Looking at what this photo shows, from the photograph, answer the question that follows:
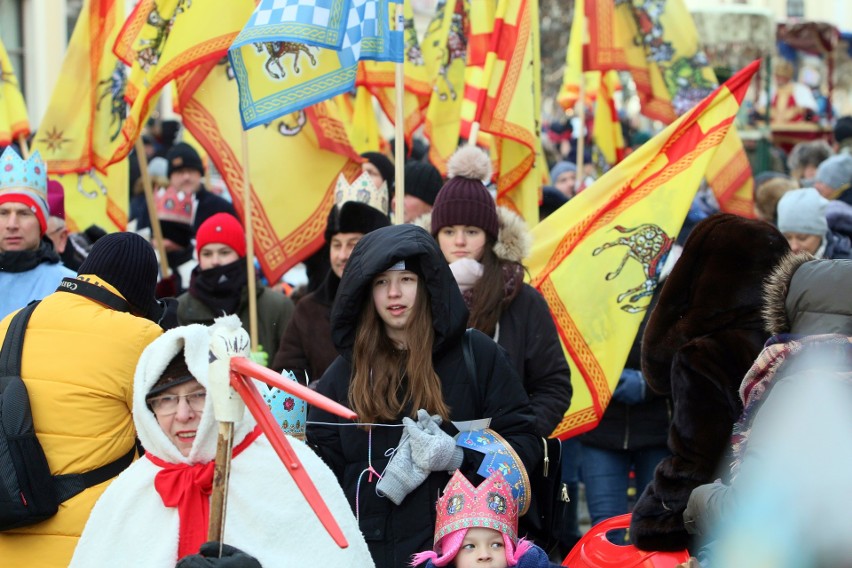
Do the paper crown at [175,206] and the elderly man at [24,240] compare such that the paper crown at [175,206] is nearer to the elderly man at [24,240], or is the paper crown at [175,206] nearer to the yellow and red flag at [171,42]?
the yellow and red flag at [171,42]

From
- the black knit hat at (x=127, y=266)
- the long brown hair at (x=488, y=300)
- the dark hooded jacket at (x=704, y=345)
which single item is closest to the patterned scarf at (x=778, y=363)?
the dark hooded jacket at (x=704, y=345)

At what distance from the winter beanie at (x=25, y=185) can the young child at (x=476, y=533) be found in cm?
301

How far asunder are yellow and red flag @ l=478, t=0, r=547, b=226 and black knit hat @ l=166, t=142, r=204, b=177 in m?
2.61

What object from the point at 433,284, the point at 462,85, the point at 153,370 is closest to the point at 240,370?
the point at 153,370

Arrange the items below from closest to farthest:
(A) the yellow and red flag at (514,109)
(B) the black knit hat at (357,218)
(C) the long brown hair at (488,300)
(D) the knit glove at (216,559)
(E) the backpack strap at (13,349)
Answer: (D) the knit glove at (216,559), (E) the backpack strap at (13,349), (C) the long brown hair at (488,300), (B) the black knit hat at (357,218), (A) the yellow and red flag at (514,109)

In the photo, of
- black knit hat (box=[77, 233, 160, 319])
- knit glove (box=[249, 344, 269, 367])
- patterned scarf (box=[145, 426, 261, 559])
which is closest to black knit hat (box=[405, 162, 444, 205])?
knit glove (box=[249, 344, 269, 367])

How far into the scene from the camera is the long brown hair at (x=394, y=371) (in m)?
4.79

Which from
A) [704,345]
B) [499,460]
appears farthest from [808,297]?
[499,460]

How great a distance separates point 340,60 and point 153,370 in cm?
334

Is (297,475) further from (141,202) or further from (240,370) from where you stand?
(141,202)

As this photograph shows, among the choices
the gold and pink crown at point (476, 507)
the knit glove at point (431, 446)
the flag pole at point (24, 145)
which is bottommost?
the gold and pink crown at point (476, 507)

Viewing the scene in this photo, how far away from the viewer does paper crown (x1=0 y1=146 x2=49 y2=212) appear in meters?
Answer: 6.73

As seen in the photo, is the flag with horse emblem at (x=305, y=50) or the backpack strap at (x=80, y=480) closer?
the backpack strap at (x=80, y=480)

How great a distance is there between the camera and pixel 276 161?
843 cm
